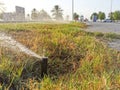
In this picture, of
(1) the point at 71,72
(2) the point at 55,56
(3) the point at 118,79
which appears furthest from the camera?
(2) the point at 55,56

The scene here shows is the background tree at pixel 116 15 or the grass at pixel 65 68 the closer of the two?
the grass at pixel 65 68

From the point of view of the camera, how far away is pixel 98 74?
4.47 m

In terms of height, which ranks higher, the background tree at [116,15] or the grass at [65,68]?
the background tree at [116,15]

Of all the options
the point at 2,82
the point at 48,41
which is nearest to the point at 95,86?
the point at 2,82

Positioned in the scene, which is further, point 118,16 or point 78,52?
point 118,16

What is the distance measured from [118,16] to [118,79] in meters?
65.6

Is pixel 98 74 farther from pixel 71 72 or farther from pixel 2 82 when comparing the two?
pixel 2 82

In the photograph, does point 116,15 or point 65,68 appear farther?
point 116,15

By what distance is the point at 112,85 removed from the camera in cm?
365

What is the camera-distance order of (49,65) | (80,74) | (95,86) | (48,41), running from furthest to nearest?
1. (48,41)
2. (49,65)
3. (80,74)
4. (95,86)

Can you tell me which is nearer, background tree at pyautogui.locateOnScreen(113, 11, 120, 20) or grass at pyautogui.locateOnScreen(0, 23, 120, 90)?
grass at pyautogui.locateOnScreen(0, 23, 120, 90)

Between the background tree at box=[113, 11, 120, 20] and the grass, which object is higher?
the background tree at box=[113, 11, 120, 20]

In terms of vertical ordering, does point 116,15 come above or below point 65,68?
above

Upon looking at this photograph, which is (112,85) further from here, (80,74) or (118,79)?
(80,74)
